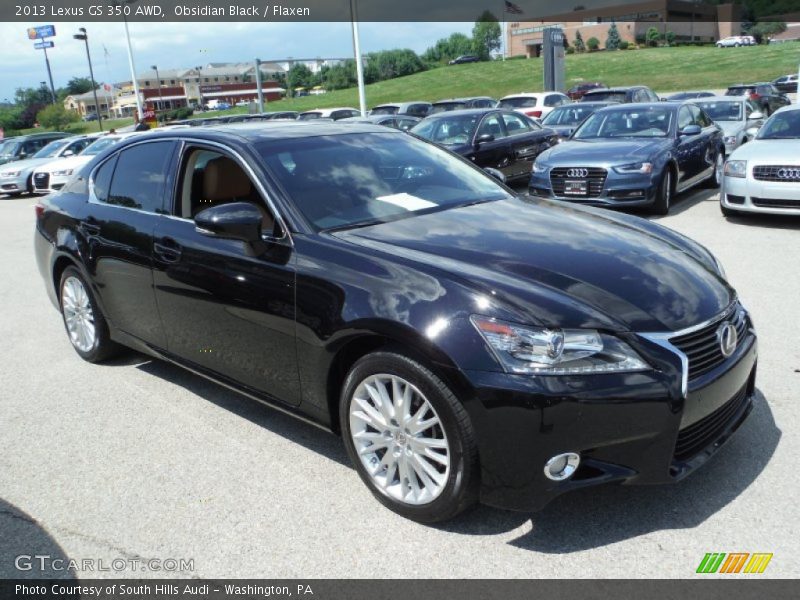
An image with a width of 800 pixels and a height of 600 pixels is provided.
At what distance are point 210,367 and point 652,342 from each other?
2420 millimetres

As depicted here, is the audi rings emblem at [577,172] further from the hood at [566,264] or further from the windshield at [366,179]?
the hood at [566,264]

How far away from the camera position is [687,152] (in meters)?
10.7

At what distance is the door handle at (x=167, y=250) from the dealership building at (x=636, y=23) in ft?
344

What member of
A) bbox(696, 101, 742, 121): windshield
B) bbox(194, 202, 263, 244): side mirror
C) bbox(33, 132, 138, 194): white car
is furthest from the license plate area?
bbox(33, 132, 138, 194): white car

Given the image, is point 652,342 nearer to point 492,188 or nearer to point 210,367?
point 492,188

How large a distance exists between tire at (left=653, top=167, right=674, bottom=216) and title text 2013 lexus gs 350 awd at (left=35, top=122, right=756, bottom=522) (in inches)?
243

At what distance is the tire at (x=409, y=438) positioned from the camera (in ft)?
9.28

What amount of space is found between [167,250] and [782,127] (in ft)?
29.7

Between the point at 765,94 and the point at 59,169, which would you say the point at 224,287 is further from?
the point at 765,94

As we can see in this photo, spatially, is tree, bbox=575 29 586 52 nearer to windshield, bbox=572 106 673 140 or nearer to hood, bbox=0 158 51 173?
hood, bbox=0 158 51 173

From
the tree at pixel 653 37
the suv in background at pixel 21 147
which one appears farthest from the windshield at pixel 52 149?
the tree at pixel 653 37

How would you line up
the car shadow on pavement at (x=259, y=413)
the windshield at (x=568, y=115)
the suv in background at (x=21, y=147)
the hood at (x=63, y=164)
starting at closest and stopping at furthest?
the car shadow on pavement at (x=259, y=413) < the windshield at (x=568, y=115) < the hood at (x=63, y=164) < the suv in background at (x=21, y=147)

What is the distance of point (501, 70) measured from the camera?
80250 millimetres

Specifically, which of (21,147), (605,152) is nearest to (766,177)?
(605,152)
